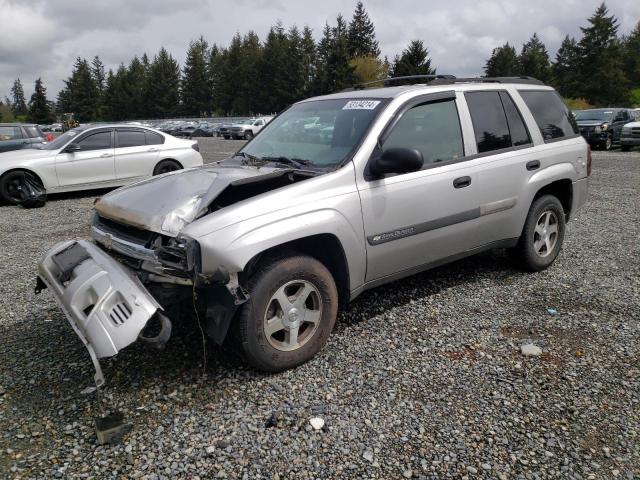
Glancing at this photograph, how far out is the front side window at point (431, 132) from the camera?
394 cm

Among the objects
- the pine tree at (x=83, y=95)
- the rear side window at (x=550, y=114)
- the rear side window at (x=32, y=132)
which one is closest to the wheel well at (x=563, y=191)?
the rear side window at (x=550, y=114)

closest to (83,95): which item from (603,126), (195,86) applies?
(195,86)

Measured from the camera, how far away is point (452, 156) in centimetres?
421

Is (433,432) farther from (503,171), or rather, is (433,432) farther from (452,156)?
(503,171)

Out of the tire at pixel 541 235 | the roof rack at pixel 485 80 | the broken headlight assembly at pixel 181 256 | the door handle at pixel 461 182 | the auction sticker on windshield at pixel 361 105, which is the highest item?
the roof rack at pixel 485 80

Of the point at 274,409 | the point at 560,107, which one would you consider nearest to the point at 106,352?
the point at 274,409

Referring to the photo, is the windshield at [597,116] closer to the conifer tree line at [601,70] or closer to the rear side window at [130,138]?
the rear side window at [130,138]

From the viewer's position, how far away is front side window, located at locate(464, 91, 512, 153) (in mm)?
4461

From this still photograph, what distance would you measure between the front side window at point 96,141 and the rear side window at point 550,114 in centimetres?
870

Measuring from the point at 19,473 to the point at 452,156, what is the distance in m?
3.61

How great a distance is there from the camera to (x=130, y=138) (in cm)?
1105

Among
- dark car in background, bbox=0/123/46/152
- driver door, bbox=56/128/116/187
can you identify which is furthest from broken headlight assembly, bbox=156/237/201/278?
dark car in background, bbox=0/123/46/152

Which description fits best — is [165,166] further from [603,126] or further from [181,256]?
[603,126]

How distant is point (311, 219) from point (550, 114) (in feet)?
10.9
